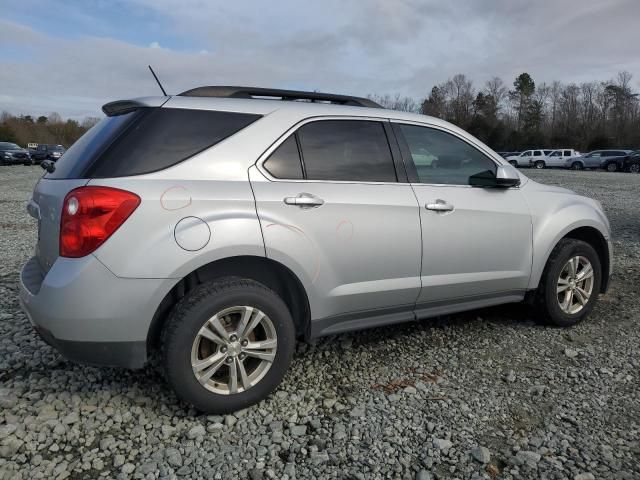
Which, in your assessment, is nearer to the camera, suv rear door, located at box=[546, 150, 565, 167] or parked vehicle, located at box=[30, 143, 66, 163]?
parked vehicle, located at box=[30, 143, 66, 163]

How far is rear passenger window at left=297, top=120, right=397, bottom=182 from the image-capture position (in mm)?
3072

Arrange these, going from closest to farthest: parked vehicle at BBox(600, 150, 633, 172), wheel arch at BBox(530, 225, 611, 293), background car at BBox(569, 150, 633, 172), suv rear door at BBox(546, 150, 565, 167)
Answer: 1. wheel arch at BBox(530, 225, 611, 293)
2. parked vehicle at BBox(600, 150, 633, 172)
3. background car at BBox(569, 150, 633, 172)
4. suv rear door at BBox(546, 150, 565, 167)

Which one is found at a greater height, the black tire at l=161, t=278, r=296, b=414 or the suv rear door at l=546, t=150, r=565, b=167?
the suv rear door at l=546, t=150, r=565, b=167

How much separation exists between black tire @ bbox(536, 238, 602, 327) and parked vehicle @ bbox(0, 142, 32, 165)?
118ft

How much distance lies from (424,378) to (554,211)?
69.5 inches

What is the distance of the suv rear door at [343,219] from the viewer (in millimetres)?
2852

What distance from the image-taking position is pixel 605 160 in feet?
120

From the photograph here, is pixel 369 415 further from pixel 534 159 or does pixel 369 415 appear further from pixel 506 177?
pixel 534 159

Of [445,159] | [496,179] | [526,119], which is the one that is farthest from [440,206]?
[526,119]

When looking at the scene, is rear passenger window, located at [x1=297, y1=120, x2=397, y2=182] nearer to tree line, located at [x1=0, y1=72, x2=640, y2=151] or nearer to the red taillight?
the red taillight

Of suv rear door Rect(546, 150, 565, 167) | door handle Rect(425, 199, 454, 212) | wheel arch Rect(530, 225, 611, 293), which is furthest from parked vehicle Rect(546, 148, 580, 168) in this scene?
door handle Rect(425, 199, 454, 212)

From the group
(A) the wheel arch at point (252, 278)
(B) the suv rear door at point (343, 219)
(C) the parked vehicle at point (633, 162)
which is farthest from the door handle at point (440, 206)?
(C) the parked vehicle at point (633, 162)

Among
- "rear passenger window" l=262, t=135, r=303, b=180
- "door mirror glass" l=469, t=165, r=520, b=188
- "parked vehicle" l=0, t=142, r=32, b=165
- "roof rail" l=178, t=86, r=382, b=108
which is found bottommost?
"door mirror glass" l=469, t=165, r=520, b=188

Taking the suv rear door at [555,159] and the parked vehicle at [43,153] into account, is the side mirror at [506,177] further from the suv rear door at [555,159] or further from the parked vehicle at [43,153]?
the suv rear door at [555,159]
